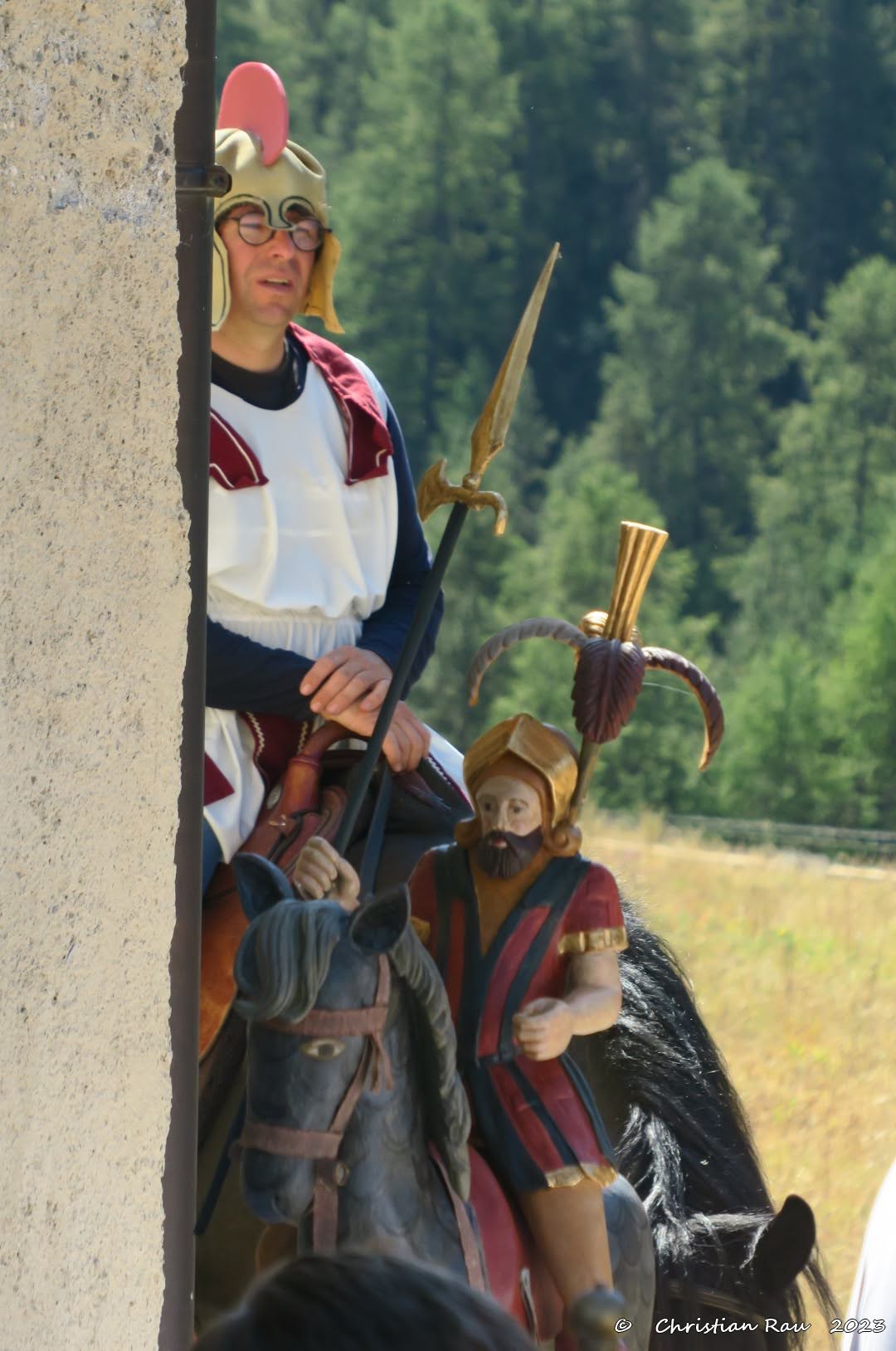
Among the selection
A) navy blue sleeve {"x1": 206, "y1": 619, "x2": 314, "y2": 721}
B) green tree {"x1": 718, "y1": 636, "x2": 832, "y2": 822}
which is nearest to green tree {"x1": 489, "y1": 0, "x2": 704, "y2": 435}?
green tree {"x1": 718, "y1": 636, "x2": 832, "y2": 822}

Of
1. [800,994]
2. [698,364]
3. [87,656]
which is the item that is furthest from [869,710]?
[87,656]

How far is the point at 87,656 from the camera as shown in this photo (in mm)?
2066

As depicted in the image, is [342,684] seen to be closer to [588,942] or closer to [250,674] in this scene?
[250,674]

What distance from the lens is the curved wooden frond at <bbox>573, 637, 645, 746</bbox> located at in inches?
109

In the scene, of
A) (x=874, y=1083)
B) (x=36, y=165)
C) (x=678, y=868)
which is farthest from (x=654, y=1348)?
(x=678, y=868)

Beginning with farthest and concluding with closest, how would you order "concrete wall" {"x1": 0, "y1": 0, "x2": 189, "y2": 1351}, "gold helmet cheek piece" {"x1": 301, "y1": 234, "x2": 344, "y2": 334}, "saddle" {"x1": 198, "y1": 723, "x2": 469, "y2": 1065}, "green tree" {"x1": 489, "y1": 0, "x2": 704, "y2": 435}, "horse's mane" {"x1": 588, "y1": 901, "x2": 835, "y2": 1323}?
"green tree" {"x1": 489, "y1": 0, "x2": 704, "y2": 435}
"horse's mane" {"x1": 588, "y1": 901, "x2": 835, "y2": 1323}
"gold helmet cheek piece" {"x1": 301, "y1": 234, "x2": 344, "y2": 334}
"saddle" {"x1": 198, "y1": 723, "x2": 469, "y2": 1065}
"concrete wall" {"x1": 0, "y1": 0, "x2": 189, "y2": 1351}

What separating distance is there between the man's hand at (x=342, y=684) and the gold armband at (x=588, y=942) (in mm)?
473

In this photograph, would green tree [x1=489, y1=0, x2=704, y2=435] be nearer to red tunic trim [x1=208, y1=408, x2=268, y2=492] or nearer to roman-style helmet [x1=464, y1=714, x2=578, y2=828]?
red tunic trim [x1=208, y1=408, x2=268, y2=492]

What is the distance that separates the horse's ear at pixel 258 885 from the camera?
2.43 m

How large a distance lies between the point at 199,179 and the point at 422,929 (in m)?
1.00

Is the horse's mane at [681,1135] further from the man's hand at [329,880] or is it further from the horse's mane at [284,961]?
the horse's mane at [284,961]

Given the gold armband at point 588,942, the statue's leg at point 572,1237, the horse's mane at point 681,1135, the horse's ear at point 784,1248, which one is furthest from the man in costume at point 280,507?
the horse's ear at point 784,1248

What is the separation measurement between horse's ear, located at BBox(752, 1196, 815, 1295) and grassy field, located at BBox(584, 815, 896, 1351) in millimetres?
1911

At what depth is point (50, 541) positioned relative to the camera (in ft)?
6.72
